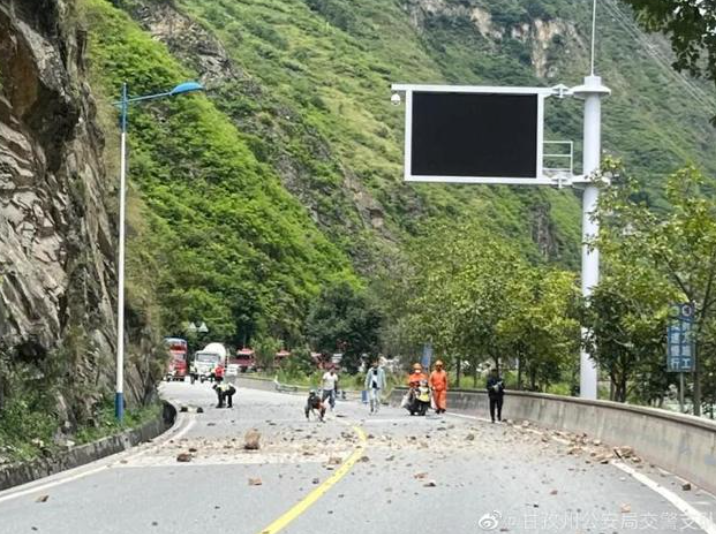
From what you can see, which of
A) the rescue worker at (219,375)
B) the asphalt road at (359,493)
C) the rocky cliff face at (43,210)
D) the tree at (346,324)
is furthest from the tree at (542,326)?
the tree at (346,324)

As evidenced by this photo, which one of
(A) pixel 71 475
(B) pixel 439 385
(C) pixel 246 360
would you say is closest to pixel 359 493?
(A) pixel 71 475

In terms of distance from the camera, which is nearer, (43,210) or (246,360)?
(43,210)

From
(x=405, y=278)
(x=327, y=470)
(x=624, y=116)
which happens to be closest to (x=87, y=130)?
(x=327, y=470)

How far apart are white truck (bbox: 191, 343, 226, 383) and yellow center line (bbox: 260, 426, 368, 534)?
58.0m

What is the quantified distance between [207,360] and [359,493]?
6458 centimetres

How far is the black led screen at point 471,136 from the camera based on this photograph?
97.5 feet

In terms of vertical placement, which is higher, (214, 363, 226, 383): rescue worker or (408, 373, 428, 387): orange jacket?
(408, 373, 428, 387): orange jacket

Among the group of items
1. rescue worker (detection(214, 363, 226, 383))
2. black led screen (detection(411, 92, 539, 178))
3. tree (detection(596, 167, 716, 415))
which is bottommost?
rescue worker (detection(214, 363, 226, 383))

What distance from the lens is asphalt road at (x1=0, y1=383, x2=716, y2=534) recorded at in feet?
37.4

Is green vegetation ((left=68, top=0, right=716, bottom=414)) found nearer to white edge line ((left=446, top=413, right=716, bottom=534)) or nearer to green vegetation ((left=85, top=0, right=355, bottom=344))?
green vegetation ((left=85, top=0, right=355, bottom=344))

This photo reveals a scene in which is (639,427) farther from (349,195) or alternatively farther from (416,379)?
(349,195)

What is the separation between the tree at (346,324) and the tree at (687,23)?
71.8m

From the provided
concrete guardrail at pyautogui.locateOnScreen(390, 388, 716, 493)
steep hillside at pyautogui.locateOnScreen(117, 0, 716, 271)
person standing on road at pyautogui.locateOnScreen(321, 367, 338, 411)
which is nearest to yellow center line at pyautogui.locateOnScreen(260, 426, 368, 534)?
concrete guardrail at pyautogui.locateOnScreen(390, 388, 716, 493)

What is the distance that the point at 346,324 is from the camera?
264ft
